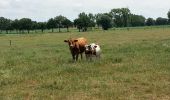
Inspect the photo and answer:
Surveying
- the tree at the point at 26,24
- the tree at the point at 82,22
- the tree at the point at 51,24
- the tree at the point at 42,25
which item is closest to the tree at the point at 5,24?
the tree at the point at 26,24

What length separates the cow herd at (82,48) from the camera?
24403 millimetres

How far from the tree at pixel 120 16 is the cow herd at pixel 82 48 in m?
169

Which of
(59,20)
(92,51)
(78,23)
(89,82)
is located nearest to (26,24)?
(59,20)

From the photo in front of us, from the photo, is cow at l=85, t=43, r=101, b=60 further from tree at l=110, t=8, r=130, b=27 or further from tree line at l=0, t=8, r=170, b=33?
tree at l=110, t=8, r=130, b=27

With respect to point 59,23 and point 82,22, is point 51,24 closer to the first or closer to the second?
point 59,23

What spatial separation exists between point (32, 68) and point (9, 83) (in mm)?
4710

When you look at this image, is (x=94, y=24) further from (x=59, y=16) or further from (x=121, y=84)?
(x=121, y=84)

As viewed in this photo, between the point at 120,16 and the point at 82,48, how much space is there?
171335 millimetres

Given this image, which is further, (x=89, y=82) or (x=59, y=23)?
(x=59, y=23)

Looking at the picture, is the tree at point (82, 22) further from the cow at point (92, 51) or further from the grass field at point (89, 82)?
the grass field at point (89, 82)

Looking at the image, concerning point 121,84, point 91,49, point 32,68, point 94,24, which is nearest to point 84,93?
point 121,84

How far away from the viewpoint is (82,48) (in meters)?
26.3

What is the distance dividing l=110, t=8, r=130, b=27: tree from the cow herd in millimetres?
169214

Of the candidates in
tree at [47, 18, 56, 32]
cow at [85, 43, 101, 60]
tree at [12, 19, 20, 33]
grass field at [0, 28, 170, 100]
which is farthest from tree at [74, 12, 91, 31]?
grass field at [0, 28, 170, 100]
